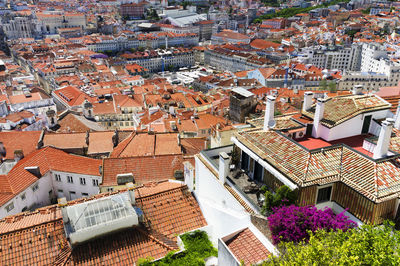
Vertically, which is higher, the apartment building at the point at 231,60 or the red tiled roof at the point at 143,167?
the red tiled roof at the point at 143,167

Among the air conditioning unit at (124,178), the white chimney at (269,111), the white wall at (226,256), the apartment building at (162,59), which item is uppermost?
the white chimney at (269,111)

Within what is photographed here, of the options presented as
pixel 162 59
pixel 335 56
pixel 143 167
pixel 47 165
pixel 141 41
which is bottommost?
pixel 162 59

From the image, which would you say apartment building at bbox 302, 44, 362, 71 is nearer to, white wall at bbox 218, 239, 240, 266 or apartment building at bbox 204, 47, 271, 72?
apartment building at bbox 204, 47, 271, 72

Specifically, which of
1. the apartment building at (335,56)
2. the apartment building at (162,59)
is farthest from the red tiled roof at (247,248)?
the apartment building at (162,59)

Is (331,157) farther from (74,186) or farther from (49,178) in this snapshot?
(49,178)

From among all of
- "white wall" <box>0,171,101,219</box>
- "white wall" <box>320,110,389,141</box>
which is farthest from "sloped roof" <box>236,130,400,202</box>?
"white wall" <box>0,171,101,219</box>

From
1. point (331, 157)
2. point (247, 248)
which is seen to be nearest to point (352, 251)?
point (247, 248)

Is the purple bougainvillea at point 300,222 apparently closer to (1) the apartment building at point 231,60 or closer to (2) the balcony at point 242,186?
(2) the balcony at point 242,186
